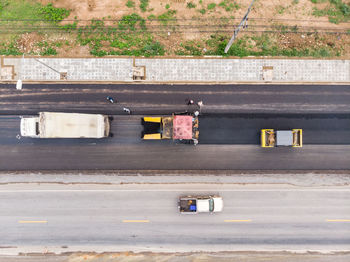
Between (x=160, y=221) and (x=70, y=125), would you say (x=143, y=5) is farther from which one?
(x=160, y=221)

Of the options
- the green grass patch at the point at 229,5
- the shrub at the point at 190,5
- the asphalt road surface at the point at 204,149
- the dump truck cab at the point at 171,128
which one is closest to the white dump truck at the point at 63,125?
the asphalt road surface at the point at 204,149

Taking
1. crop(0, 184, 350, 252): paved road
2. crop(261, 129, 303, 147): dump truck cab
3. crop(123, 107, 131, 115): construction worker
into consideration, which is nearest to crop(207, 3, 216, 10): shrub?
crop(123, 107, 131, 115): construction worker

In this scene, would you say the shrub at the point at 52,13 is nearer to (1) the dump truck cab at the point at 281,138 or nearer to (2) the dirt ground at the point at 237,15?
(2) the dirt ground at the point at 237,15

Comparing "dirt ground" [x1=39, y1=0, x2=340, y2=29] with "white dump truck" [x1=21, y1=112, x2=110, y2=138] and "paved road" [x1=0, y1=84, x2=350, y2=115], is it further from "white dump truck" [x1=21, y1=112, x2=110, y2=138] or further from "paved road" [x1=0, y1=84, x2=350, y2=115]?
"white dump truck" [x1=21, y1=112, x2=110, y2=138]

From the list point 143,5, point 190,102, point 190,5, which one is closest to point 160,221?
point 190,102

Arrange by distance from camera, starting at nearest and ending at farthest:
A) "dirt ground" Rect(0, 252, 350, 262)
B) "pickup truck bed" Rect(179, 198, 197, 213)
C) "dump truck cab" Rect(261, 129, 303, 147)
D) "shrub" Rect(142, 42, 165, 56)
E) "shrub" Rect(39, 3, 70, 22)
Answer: "dump truck cab" Rect(261, 129, 303, 147) < "pickup truck bed" Rect(179, 198, 197, 213) < "dirt ground" Rect(0, 252, 350, 262) < "shrub" Rect(142, 42, 165, 56) < "shrub" Rect(39, 3, 70, 22)

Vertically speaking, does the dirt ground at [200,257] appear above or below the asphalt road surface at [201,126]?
below
